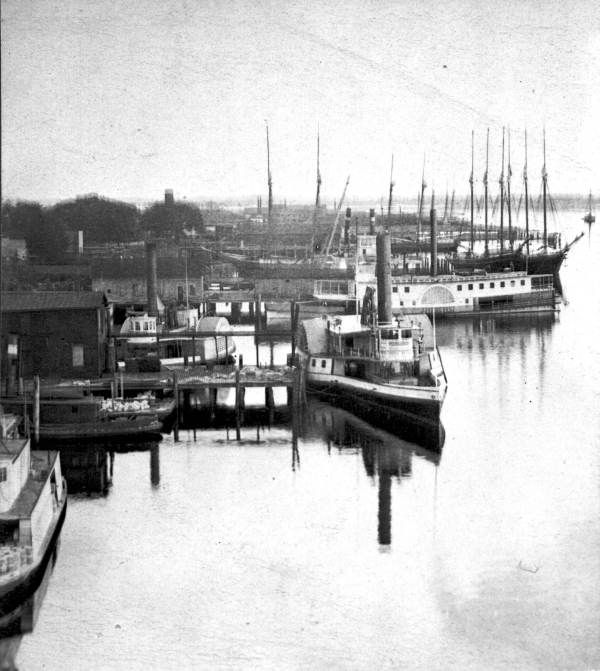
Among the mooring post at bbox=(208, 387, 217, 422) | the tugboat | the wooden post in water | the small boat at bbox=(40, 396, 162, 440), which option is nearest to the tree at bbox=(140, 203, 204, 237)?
the tugboat

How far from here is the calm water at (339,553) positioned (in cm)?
823

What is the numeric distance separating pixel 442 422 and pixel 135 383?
4886 mm

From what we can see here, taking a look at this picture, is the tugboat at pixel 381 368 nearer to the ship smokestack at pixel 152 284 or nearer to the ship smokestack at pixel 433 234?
the ship smokestack at pixel 152 284

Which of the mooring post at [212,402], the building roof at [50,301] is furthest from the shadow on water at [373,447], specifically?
the building roof at [50,301]

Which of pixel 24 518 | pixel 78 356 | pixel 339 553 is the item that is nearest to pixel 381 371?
pixel 78 356

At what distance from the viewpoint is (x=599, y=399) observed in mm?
17047

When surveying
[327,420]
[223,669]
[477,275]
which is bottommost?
[223,669]

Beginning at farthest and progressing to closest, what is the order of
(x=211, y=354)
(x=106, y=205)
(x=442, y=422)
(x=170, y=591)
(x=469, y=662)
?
(x=106, y=205) → (x=211, y=354) → (x=442, y=422) → (x=170, y=591) → (x=469, y=662)

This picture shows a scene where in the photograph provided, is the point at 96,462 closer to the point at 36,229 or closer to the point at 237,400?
the point at 237,400

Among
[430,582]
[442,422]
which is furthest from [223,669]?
[442,422]

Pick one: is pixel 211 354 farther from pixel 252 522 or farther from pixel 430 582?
pixel 430 582

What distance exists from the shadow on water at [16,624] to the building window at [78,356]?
7.71 metres

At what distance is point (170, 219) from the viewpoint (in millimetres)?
27625

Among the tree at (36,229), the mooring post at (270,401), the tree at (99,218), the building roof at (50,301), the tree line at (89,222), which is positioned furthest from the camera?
the tree at (99,218)
